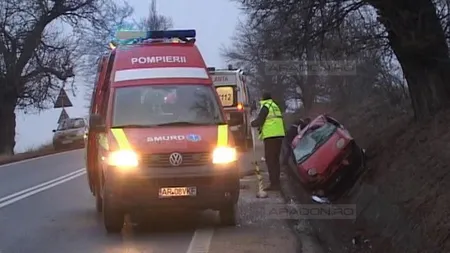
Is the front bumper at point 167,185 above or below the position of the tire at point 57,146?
above

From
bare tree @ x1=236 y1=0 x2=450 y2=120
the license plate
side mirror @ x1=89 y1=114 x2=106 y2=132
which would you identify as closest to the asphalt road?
the license plate

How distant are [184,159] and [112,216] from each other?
1.24 metres

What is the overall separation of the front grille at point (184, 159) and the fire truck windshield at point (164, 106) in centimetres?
76

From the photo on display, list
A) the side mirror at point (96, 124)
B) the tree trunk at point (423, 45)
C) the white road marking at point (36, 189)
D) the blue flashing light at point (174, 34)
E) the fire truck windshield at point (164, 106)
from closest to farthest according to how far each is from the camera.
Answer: the side mirror at point (96, 124) → the fire truck windshield at point (164, 106) → the tree trunk at point (423, 45) → the blue flashing light at point (174, 34) → the white road marking at point (36, 189)

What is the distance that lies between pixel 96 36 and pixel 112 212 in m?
32.9

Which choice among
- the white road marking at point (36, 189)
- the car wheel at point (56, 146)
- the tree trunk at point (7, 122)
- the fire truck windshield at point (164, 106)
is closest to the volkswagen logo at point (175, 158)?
the fire truck windshield at point (164, 106)

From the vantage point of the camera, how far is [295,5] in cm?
1412

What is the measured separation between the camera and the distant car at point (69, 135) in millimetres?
39281

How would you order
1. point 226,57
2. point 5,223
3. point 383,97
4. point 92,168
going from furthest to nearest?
1. point 226,57
2. point 383,97
3. point 92,168
4. point 5,223

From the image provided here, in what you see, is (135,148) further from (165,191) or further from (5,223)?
(5,223)

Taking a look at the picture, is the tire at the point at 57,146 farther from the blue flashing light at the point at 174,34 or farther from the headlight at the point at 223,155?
the headlight at the point at 223,155

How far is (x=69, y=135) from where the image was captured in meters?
39.4

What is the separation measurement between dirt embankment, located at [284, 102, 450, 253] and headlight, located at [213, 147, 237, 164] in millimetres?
1599

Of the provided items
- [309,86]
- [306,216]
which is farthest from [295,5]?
[309,86]
